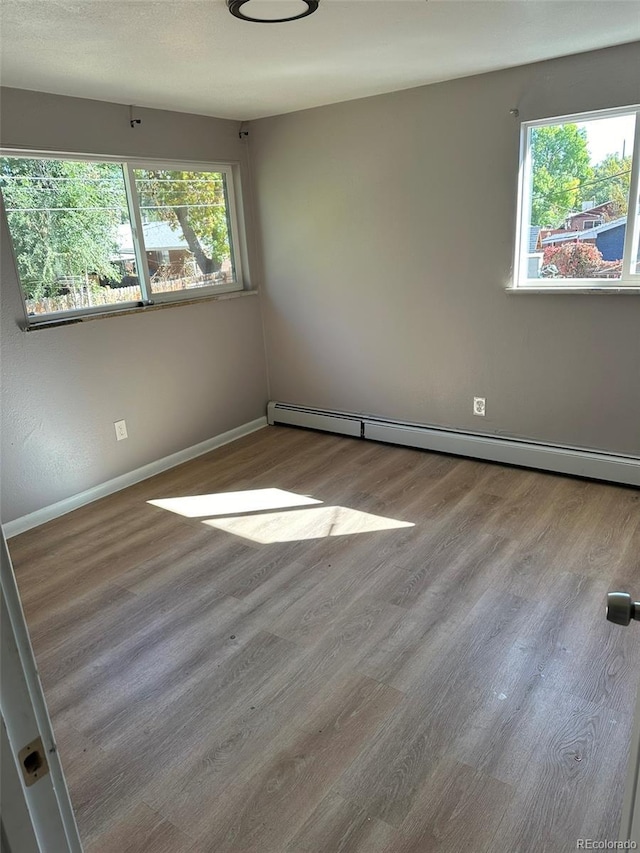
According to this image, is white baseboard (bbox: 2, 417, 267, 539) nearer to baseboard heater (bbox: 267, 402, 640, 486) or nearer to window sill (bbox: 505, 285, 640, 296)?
baseboard heater (bbox: 267, 402, 640, 486)

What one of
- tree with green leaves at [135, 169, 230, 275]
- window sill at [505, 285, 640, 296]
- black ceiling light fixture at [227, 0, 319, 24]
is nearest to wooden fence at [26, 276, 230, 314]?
tree with green leaves at [135, 169, 230, 275]

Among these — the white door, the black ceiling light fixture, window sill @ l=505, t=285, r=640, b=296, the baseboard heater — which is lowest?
the baseboard heater

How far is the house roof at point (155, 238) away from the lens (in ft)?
11.5

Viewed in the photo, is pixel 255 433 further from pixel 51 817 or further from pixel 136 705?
pixel 51 817

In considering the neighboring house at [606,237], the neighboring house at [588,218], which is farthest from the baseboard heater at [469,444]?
the neighboring house at [588,218]

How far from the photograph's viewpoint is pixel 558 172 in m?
3.11

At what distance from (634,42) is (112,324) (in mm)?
3049

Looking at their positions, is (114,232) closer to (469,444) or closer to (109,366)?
(109,366)

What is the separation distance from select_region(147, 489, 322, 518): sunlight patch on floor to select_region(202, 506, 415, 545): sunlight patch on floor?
96mm

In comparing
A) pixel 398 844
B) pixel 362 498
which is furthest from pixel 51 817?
pixel 362 498

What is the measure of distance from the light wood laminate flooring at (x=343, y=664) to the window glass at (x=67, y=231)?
126cm

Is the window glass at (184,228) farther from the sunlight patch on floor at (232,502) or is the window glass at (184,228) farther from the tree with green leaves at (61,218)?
the sunlight patch on floor at (232,502)

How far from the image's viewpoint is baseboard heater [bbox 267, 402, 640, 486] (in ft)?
10.7

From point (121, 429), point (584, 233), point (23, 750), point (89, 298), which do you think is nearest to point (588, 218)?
point (584, 233)
